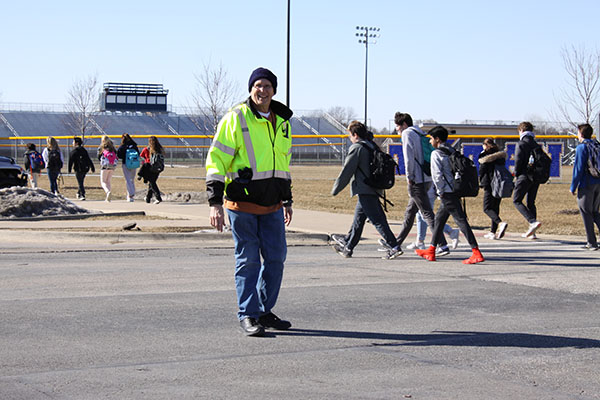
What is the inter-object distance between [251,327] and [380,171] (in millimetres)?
4945

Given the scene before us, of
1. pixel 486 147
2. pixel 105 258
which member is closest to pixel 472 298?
pixel 105 258

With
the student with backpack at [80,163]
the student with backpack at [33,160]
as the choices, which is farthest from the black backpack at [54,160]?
the student with backpack at [33,160]

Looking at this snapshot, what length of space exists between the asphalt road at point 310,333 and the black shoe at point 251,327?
7 cm

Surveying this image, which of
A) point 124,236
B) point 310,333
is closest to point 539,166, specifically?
point 124,236

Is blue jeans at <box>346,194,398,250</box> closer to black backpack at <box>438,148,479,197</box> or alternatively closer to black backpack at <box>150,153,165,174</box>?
black backpack at <box>438,148,479,197</box>

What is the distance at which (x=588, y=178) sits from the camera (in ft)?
42.0

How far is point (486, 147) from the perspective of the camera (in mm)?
14836

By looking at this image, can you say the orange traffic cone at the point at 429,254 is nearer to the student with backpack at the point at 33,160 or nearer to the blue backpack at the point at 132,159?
the blue backpack at the point at 132,159

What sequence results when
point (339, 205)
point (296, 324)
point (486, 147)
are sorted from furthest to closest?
1. point (339, 205)
2. point (486, 147)
3. point (296, 324)

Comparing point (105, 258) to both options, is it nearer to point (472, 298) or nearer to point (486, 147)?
point (472, 298)

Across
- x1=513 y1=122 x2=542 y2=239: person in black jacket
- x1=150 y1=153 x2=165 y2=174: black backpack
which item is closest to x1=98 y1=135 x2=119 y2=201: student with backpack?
x1=150 y1=153 x2=165 y2=174: black backpack

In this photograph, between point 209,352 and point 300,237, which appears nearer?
point 209,352

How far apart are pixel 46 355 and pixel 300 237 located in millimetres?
8354

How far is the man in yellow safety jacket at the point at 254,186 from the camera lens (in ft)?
21.1
